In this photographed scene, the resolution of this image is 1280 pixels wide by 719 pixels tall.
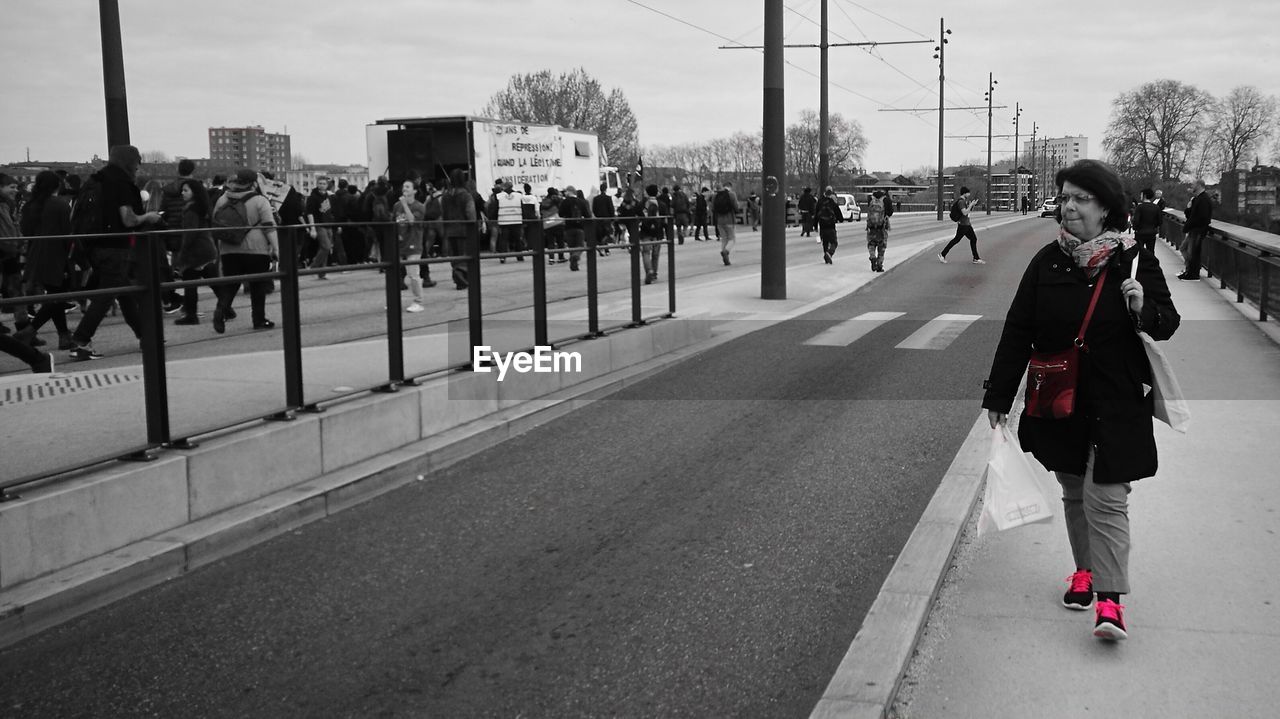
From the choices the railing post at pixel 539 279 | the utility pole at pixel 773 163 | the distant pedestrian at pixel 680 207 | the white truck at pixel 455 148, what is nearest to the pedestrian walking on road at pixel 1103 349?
the railing post at pixel 539 279

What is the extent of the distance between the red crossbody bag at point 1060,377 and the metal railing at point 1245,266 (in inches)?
462

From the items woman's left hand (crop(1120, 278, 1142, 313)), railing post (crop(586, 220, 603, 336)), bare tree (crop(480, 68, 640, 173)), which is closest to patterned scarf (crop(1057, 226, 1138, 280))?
woman's left hand (crop(1120, 278, 1142, 313))

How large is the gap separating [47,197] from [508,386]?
266 inches

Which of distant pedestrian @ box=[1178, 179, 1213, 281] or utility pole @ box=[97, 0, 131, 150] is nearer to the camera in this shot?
utility pole @ box=[97, 0, 131, 150]

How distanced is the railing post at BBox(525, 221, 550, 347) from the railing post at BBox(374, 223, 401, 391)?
2.10m

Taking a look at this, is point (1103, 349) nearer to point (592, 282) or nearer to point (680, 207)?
point (592, 282)

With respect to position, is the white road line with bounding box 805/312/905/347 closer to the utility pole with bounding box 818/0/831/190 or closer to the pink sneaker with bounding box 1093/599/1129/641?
the pink sneaker with bounding box 1093/599/1129/641

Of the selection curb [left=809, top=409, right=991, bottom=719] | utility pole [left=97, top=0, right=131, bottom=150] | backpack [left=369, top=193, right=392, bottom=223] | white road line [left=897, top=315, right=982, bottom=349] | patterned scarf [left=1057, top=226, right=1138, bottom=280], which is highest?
utility pole [left=97, top=0, right=131, bottom=150]

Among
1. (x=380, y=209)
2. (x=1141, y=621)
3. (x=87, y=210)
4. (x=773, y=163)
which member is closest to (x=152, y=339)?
(x=1141, y=621)

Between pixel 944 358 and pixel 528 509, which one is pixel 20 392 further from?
pixel 944 358

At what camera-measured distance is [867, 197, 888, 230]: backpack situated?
84.1ft

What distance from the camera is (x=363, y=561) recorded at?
5938mm

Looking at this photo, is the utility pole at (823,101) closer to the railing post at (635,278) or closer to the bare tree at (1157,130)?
the railing post at (635,278)

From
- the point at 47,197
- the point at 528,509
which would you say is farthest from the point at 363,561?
the point at 47,197
